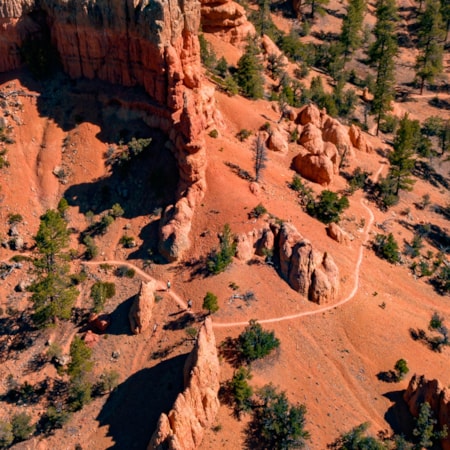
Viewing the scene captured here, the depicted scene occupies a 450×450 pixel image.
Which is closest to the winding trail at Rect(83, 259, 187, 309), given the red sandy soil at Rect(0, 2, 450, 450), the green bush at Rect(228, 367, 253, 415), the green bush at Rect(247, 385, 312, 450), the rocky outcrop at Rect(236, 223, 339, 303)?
the red sandy soil at Rect(0, 2, 450, 450)

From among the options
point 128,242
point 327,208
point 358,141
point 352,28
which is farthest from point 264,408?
point 352,28

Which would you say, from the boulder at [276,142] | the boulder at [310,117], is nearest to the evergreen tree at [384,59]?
the boulder at [310,117]

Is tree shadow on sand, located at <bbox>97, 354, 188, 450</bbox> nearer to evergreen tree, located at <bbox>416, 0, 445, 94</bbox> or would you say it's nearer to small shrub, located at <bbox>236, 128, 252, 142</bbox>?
small shrub, located at <bbox>236, 128, 252, 142</bbox>

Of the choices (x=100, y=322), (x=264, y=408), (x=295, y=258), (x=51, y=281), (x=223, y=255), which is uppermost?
(x=223, y=255)

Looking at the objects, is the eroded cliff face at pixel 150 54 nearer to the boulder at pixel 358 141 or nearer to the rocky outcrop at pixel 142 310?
the rocky outcrop at pixel 142 310

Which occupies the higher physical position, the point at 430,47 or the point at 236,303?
the point at 430,47

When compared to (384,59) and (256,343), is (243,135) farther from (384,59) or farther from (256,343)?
(384,59)

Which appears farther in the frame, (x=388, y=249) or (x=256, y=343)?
(x=388, y=249)

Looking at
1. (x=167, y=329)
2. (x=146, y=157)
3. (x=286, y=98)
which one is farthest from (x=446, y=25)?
(x=167, y=329)
